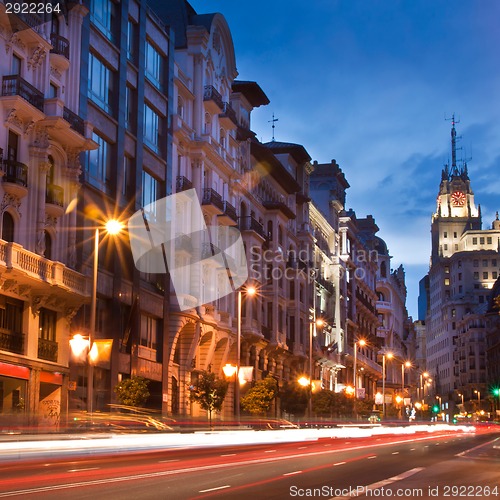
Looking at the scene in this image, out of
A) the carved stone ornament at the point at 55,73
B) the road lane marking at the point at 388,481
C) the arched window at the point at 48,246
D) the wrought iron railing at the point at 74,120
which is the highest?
the carved stone ornament at the point at 55,73

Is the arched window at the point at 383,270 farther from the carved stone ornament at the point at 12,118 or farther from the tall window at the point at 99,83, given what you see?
the carved stone ornament at the point at 12,118

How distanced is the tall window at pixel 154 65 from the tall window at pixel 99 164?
283 inches

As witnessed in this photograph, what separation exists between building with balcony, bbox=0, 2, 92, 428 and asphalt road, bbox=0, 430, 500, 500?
1131cm

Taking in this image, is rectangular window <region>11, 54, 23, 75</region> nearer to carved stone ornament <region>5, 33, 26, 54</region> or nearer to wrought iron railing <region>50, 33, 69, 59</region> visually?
carved stone ornament <region>5, 33, 26, 54</region>

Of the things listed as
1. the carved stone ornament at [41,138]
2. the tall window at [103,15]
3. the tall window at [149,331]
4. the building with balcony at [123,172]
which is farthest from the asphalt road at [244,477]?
the tall window at [103,15]

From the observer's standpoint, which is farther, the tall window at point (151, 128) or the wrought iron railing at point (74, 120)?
the tall window at point (151, 128)

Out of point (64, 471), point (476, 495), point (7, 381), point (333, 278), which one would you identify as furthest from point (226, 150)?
point (476, 495)

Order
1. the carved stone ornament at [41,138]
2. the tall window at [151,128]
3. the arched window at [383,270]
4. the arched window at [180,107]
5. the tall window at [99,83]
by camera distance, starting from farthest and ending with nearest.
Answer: the arched window at [383,270] < the arched window at [180,107] < the tall window at [151,128] < the tall window at [99,83] < the carved stone ornament at [41,138]

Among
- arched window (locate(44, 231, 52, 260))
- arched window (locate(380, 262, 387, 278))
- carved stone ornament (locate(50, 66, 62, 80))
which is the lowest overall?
arched window (locate(44, 231, 52, 260))

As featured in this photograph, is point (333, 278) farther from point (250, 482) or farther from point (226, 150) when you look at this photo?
point (250, 482)

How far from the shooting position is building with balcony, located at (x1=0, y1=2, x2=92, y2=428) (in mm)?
38000

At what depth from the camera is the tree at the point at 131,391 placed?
43906 millimetres

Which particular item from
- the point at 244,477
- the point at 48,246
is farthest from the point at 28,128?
the point at 244,477

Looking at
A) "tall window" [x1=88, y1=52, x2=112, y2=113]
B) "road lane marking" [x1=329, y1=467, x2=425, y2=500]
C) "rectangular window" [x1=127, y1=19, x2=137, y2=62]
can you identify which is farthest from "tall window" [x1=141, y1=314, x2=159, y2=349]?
"road lane marking" [x1=329, y1=467, x2=425, y2=500]
